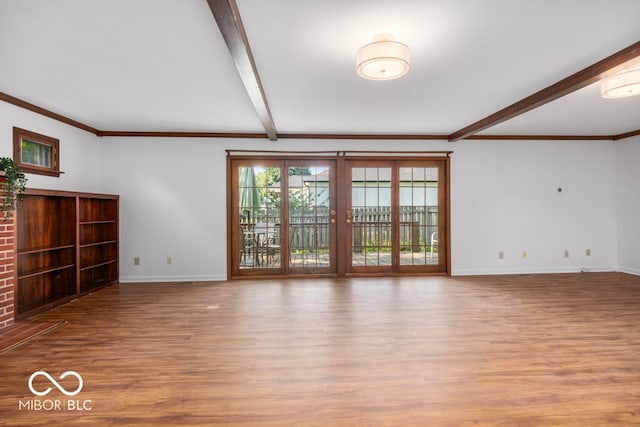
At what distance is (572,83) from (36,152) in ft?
20.1

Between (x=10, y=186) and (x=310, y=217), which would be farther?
(x=310, y=217)

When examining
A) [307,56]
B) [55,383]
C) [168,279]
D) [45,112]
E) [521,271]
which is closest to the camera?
[55,383]

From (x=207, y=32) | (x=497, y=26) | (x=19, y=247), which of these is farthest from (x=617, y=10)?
(x=19, y=247)

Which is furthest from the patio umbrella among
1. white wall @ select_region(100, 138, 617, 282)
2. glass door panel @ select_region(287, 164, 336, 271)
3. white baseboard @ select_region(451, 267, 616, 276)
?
white baseboard @ select_region(451, 267, 616, 276)

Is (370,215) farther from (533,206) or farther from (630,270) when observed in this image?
(630,270)

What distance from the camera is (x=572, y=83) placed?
3.08 metres

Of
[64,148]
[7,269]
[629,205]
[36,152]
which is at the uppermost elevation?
[64,148]

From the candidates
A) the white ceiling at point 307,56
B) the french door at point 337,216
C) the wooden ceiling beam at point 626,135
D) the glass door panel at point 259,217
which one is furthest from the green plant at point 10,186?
the wooden ceiling beam at point 626,135

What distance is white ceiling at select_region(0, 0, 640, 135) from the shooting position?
2.05 m

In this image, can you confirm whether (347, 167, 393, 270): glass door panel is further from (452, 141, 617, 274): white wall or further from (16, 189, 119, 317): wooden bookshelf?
(16, 189, 119, 317): wooden bookshelf

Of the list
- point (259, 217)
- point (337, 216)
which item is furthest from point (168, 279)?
point (337, 216)

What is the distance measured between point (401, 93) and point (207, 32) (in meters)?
2.13

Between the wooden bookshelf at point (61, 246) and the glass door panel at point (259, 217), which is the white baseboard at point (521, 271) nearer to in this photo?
the glass door panel at point (259, 217)

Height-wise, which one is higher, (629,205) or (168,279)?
(629,205)
